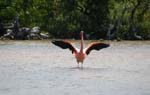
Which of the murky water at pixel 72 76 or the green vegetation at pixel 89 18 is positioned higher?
the murky water at pixel 72 76

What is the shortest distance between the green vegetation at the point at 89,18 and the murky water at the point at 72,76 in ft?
77.7

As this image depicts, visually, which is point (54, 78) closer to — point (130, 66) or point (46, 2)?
point (130, 66)

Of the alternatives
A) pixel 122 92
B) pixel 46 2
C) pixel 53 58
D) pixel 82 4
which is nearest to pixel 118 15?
pixel 82 4

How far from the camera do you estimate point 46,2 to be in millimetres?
61500

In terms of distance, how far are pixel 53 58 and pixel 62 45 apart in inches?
292

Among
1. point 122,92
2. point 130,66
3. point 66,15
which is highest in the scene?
point 122,92

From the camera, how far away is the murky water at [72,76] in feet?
58.1

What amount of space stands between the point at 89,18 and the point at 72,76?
36292 millimetres

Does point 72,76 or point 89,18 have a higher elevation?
point 72,76

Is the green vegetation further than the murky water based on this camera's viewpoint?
Yes

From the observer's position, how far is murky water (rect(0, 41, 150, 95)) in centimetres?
1770

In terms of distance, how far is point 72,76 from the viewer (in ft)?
71.7

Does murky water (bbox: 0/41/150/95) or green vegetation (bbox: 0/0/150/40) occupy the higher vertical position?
murky water (bbox: 0/41/150/95)

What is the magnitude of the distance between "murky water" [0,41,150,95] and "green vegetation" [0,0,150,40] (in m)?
23.7
